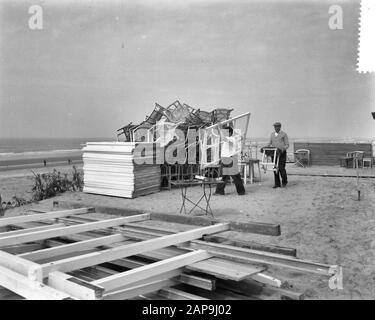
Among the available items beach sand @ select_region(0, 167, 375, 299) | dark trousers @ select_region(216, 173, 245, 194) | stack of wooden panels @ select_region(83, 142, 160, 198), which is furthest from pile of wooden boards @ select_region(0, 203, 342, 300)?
stack of wooden panels @ select_region(83, 142, 160, 198)

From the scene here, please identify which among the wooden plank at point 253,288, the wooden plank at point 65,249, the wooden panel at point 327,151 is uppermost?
the wooden panel at point 327,151

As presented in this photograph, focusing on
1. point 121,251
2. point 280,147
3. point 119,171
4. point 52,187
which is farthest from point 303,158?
point 121,251

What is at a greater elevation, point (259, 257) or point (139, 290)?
point (259, 257)

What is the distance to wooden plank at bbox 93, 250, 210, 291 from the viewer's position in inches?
94.0

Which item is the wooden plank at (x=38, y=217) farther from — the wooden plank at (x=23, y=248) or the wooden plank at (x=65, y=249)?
the wooden plank at (x=65, y=249)

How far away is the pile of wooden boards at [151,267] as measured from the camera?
2.35 m

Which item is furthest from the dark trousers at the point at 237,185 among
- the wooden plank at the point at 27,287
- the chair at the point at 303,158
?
the chair at the point at 303,158

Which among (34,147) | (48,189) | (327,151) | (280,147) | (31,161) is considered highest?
(34,147)

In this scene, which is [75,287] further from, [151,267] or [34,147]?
[34,147]

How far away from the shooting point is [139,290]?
265 centimetres

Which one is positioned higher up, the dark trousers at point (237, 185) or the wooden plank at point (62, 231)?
the wooden plank at point (62, 231)

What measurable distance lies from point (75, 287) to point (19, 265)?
617mm

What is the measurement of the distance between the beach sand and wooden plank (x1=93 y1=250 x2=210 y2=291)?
1.55 m
